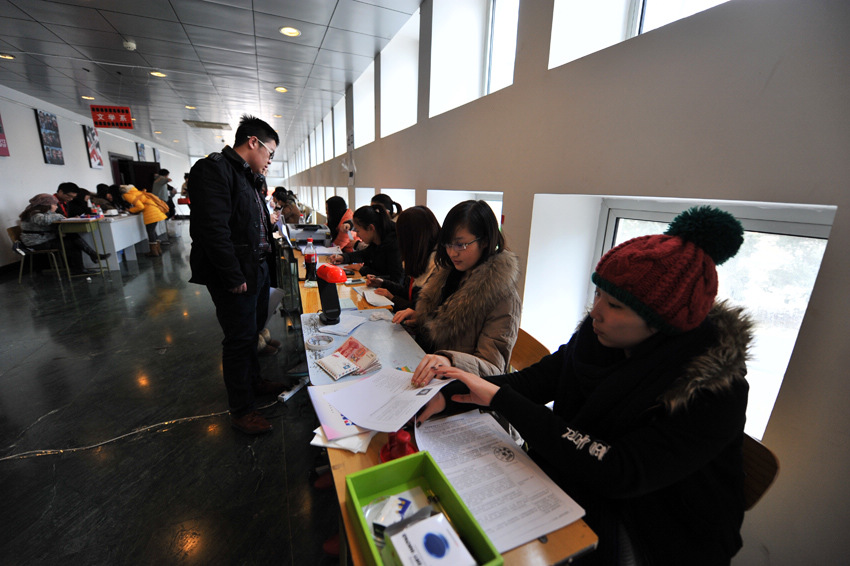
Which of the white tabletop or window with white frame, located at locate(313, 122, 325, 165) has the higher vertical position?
window with white frame, located at locate(313, 122, 325, 165)

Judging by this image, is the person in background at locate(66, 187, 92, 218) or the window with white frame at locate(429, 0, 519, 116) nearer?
the window with white frame at locate(429, 0, 519, 116)

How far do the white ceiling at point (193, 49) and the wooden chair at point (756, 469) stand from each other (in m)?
3.68

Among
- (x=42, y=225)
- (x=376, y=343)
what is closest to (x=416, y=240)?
(x=376, y=343)

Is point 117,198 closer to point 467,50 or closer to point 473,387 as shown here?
point 467,50

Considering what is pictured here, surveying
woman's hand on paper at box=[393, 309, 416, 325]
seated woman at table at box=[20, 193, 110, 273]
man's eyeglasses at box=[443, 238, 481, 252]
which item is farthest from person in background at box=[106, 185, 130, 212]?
man's eyeglasses at box=[443, 238, 481, 252]

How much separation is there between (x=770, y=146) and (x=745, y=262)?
0.64 m

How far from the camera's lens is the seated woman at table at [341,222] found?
3.80 metres

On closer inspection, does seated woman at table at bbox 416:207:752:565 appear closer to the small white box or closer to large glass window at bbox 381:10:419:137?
the small white box

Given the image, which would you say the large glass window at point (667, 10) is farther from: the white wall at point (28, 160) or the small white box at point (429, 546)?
the white wall at point (28, 160)

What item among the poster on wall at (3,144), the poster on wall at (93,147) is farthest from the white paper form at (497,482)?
the poster on wall at (93,147)

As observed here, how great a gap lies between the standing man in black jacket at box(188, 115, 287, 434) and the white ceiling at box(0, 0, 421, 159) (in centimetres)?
193

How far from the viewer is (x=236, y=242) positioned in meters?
1.88

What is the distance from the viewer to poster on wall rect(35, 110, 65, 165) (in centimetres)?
653

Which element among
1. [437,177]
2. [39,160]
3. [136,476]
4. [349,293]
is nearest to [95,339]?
[136,476]
